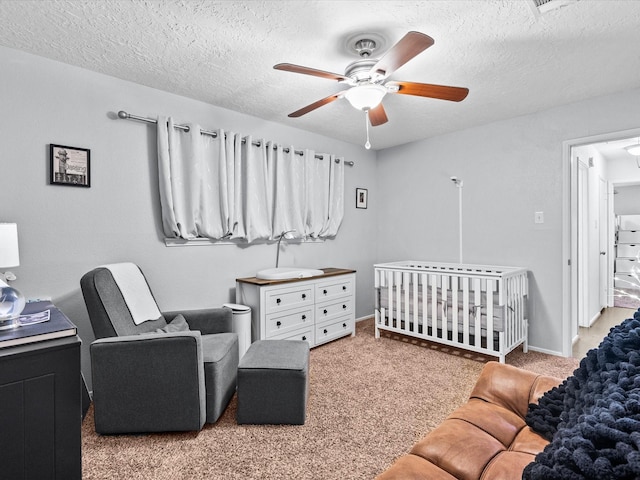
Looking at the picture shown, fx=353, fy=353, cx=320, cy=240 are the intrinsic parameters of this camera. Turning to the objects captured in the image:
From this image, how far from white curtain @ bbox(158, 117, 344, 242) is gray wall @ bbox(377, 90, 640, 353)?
101 cm

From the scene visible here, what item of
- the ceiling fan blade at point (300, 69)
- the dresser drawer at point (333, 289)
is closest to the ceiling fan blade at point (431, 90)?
the ceiling fan blade at point (300, 69)

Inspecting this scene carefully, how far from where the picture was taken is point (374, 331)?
4137 mm

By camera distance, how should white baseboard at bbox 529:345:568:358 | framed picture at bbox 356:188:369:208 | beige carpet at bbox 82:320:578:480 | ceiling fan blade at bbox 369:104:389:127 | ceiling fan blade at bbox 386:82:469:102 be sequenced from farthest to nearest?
framed picture at bbox 356:188:369:208 < white baseboard at bbox 529:345:568:358 < ceiling fan blade at bbox 369:104:389:127 < ceiling fan blade at bbox 386:82:469:102 < beige carpet at bbox 82:320:578:480

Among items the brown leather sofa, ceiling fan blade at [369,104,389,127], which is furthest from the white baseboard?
ceiling fan blade at [369,104,389,127]

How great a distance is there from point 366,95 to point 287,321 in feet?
6.84

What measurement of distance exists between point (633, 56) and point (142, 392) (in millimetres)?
3716

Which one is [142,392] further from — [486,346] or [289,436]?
[486,346]

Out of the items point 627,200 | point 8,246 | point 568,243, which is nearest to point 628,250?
point 627,200

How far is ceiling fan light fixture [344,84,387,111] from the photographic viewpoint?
217cm

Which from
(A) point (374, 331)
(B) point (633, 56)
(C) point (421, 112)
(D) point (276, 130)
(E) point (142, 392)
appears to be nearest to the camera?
(E) point (142, 392)

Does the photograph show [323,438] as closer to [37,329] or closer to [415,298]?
[37,329]

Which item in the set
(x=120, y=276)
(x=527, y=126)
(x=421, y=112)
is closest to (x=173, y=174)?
(x=120, y=276)

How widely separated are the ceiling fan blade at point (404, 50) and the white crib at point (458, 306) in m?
2.06

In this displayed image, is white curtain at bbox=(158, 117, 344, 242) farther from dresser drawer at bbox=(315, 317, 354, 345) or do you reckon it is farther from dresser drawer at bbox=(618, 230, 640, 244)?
dresser drawer at bbox=(618, 230, 640, 244)
